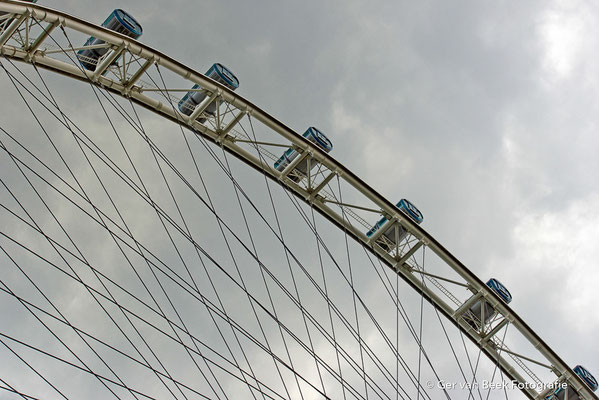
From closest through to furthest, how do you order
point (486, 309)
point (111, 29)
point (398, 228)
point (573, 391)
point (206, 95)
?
point (111, 29) < point (206, 95) < point (398, 228) < point (486, 309) < point (573, 391)

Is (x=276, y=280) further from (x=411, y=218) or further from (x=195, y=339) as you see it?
(x=411, y=218)

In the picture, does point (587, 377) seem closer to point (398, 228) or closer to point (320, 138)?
point (398, 228)

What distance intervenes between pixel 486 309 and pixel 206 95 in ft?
47.0

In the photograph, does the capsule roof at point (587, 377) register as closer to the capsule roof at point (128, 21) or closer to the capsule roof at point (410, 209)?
the capsule roof at point (410, 209)

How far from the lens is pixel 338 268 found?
23.5 m

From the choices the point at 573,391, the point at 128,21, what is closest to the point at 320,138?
the point at 128,21

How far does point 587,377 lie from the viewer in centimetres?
3067

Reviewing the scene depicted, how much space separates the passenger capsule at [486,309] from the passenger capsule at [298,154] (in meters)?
9.09

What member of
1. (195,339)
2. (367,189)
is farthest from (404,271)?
(195,339)

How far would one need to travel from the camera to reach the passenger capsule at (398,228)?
27.2 metres

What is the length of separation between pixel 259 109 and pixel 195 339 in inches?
368

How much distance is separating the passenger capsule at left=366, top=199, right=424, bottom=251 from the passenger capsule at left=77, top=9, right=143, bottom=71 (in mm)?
11727

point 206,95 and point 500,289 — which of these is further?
point 500,289

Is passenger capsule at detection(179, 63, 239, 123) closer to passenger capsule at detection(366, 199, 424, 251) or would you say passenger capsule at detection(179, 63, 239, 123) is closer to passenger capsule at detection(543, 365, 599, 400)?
passenger capsule at detection(366, 199, 424, 251)
